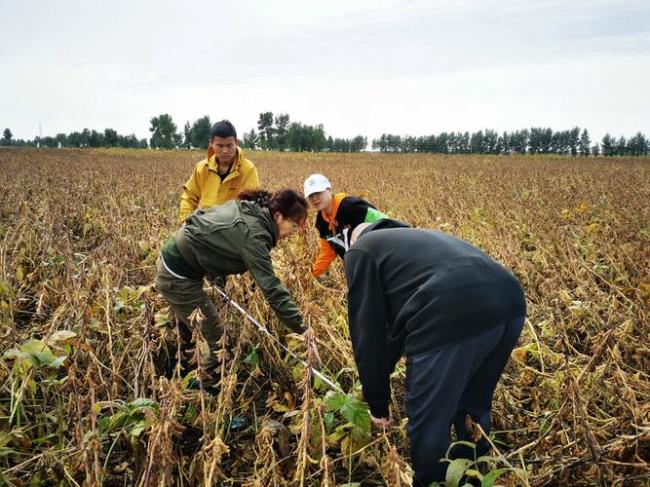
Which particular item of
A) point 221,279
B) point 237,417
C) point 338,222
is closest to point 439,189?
point 338,222

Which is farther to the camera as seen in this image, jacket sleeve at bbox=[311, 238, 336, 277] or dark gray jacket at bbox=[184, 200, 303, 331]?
jacket sleeve at bbox=[311, 238, 336, 277]

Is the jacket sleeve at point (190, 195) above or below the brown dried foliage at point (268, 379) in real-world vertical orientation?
above


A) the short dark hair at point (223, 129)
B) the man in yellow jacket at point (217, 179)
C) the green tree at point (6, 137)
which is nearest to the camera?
the short dark hair at point (223, 129)

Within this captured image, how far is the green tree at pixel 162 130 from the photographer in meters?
61.8

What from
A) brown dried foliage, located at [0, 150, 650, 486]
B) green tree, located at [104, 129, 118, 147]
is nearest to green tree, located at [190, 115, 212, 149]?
green tree, located at [104, 129, 118, 147]

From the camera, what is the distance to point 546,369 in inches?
110

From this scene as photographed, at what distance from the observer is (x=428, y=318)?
57.7 inches

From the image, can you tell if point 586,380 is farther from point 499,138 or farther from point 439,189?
point 499,138

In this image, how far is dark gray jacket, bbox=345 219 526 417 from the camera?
146 cm

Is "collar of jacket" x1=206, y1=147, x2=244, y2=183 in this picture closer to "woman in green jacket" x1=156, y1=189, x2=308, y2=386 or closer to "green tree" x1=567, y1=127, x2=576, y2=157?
"woman in green jacket" x1=156, y1=189, x2=308, y2=386

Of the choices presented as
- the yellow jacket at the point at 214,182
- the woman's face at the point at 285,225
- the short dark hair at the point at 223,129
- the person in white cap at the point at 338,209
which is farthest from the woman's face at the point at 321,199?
the woman's face at the point at 285,225

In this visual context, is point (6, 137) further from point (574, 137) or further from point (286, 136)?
point (574, 137)

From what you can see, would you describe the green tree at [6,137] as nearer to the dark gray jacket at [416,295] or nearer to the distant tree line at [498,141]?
the distant tree line at [498,141]

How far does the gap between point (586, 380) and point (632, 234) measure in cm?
258
